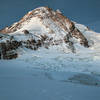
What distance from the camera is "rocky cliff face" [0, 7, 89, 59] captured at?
2125 cm

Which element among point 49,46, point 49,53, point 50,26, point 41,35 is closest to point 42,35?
point 41,35

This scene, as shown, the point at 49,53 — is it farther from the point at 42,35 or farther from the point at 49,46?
the point at 42,35

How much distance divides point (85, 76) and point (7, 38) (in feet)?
53.2

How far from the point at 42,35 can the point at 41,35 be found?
14.9 inches

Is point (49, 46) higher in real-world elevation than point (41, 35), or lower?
lower

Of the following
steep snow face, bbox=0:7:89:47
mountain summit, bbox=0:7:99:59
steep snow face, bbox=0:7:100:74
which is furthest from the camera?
steep snow face, bbox=0:7:89:47

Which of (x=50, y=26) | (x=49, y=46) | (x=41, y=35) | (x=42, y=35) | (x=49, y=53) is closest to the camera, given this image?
(x=49, y=53)

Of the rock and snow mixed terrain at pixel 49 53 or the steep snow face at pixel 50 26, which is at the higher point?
the steep snow face at pixel 50 26

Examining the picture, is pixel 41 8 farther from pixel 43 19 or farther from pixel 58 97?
pixel 58 97

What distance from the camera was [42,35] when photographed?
3072cm

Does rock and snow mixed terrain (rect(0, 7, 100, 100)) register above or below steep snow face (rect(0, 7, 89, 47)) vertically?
below

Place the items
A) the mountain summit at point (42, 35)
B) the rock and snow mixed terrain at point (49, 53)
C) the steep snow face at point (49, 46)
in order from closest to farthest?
the rock and snow mixed terrain at point (49, 53)
the steep snow face at point (49, 46)
the mountain summit at point (42, 35)

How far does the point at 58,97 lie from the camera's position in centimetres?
516

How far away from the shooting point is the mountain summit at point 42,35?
21.2 meters
